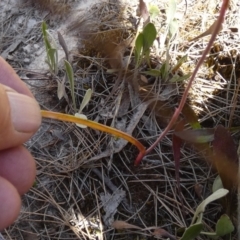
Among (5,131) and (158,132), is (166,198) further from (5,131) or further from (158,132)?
(5,131)

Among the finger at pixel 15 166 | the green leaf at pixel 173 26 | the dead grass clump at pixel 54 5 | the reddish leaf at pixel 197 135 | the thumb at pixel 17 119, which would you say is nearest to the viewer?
the thumb at pixel 17 119

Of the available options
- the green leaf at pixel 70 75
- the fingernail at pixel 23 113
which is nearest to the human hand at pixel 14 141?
the fingernail at pixel 23 113

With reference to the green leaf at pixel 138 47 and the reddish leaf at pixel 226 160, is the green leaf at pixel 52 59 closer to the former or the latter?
the green leaf at pixel 138 47

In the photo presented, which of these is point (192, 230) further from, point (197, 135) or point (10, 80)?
point (10, 80)

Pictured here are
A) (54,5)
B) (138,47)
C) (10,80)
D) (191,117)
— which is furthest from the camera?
(54,5)

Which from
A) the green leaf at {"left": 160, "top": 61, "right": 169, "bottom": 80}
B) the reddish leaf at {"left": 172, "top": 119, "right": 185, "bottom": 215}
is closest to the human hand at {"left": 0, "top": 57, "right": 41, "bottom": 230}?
the reddish leaf at {"left": 172, "top": 119, "right": 185, "bottom": 215}

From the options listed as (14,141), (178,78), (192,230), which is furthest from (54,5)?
(192,230)

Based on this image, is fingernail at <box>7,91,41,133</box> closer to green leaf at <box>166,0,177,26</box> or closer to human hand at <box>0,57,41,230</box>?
human hand at <box>0,57,41,230</box>
